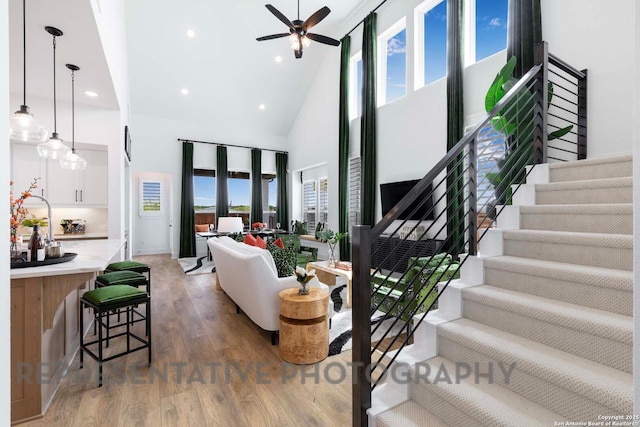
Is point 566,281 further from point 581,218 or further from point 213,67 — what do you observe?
point 213,67

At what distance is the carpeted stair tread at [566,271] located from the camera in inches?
59.1

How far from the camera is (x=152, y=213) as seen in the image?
27.6ft

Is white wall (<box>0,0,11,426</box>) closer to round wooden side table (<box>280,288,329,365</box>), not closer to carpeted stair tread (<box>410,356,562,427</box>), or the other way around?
carpeted stair tread (<box>410,356,562,427</box>)

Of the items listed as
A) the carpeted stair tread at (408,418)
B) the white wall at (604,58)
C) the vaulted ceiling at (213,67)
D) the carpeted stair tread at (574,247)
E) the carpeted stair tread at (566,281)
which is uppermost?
the vaulted ceiling at (213,67)

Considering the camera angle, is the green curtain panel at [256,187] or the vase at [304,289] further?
the green curtain panel at [256,187]

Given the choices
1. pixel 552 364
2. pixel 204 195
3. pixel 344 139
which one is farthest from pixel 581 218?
pixel 204 195

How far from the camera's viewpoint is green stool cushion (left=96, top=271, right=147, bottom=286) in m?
2.78

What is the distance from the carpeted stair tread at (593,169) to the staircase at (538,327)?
0.03ft

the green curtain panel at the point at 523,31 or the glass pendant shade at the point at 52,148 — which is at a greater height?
the green curtain panel at the point at 523,31

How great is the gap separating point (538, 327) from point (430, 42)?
4.97 metres

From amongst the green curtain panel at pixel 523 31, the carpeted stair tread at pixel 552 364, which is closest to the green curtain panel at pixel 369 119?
the green curtain panel at pixel 523 31

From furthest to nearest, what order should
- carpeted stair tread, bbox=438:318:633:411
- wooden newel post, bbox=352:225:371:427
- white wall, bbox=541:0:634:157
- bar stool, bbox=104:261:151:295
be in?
bar stool, bbox=104:261:151:295
white wall, bbox=541:0:634:157
wooden newel post, bbox=352:225:371:427
carpeted stair tread, bbox=438:318:633:411

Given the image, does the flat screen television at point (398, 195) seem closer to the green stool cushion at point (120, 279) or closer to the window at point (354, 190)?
the window at point (354, 190)

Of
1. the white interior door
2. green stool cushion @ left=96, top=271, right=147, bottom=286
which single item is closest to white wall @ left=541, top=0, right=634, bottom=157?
green stool cushion @ left=96, top=271, right=147, bottom=286
